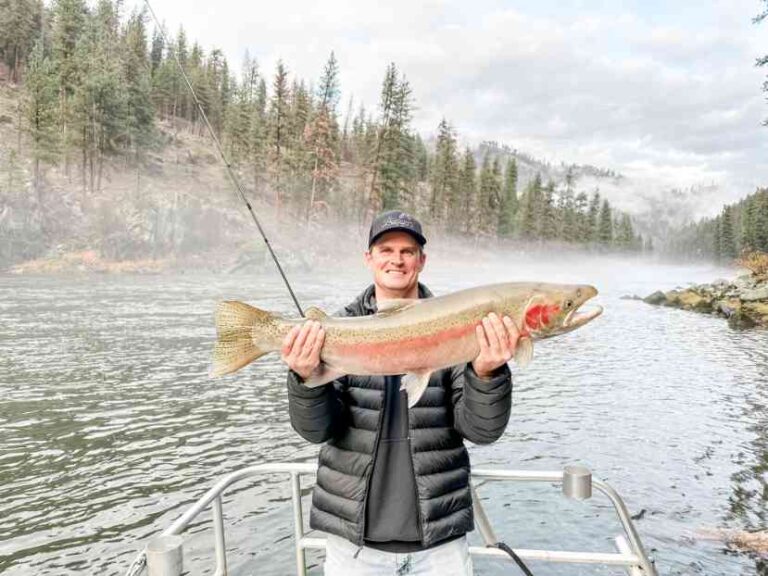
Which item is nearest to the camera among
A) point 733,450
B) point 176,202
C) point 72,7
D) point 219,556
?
point 219,556

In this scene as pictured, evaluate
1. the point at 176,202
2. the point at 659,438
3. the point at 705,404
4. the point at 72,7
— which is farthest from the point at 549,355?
the point at 72,7

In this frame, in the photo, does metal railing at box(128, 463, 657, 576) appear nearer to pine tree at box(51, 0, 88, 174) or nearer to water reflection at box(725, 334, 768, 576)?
water reflection at box(725, 334, 768, 576)

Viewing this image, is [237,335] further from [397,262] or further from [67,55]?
[67,55]

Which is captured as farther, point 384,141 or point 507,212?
point 507,212

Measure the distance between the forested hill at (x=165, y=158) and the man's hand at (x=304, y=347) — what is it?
45.0 meters

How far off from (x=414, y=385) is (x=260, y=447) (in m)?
7.70

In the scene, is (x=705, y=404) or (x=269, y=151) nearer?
(x=705, y=404)

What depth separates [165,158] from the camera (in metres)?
68.6

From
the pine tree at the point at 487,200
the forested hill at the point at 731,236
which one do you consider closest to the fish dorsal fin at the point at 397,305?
the forested hill at the point at 731,236

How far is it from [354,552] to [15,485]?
753 centimetres

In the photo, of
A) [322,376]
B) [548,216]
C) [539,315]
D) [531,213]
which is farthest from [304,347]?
[548,216]

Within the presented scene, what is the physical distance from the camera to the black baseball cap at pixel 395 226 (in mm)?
3170

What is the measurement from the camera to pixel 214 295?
3108 cm

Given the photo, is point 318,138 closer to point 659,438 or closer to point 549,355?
point 549,355
